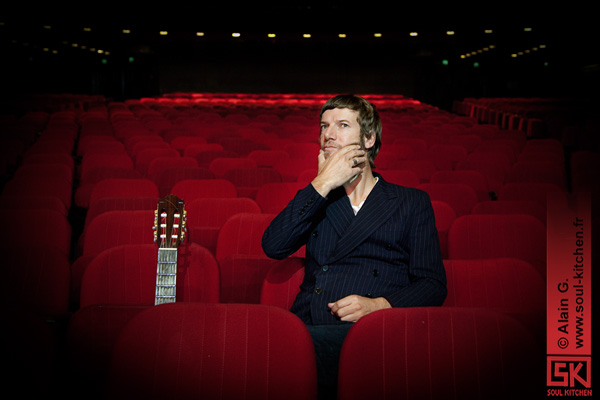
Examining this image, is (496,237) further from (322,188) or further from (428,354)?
(428,354)

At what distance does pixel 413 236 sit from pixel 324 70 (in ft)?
73.3

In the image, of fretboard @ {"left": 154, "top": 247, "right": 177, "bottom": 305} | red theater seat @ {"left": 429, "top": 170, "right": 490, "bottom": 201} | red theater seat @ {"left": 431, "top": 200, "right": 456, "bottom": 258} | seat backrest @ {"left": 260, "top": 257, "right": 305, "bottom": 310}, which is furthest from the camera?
red theater seat @ {"left": 429, "top": 170, "right": 490, "bottom": 201}

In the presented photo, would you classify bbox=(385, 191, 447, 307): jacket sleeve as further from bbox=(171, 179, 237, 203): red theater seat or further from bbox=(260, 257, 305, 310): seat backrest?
bbox=(171, 179, 237, 203): red theater seat

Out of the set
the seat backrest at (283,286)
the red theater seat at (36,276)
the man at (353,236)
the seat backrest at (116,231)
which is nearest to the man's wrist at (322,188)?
the man at (353,236)

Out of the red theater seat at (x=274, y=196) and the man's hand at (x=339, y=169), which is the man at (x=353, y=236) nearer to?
the man's hand at (x=339, y=169)

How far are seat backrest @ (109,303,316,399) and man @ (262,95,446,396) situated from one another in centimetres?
33

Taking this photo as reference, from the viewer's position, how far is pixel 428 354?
1.60 meters

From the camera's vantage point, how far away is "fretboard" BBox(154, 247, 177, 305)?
7.07 feet

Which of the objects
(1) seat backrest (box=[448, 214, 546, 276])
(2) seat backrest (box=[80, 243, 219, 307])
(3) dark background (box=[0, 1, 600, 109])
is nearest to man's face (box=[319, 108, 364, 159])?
(2) seat backrest (box=[80, 243, 219, 307])

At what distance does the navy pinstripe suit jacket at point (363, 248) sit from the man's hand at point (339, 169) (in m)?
0.04

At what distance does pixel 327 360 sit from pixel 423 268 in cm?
51

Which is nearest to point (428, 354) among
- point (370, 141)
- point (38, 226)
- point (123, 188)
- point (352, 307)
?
point (352, 307)

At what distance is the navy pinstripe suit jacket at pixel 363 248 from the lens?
205 centimetres

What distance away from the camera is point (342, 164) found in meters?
2.06
